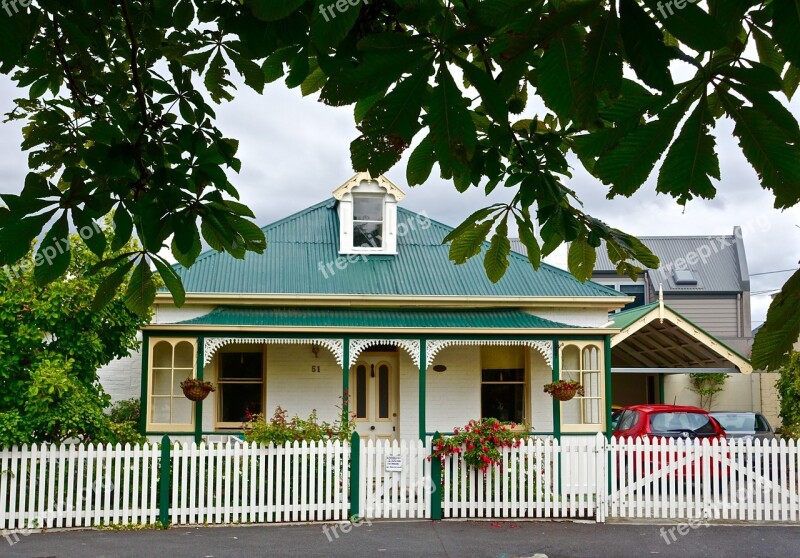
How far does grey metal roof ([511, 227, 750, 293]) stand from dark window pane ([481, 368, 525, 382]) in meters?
13.1

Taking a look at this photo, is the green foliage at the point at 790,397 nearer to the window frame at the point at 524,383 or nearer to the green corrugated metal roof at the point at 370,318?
the window frame at the point at 524,383

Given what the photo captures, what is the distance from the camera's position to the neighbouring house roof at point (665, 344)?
18984mm

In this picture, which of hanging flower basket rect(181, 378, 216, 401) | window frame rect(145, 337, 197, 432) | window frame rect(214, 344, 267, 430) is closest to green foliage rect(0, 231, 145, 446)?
hanging flower basket rect(181, 378, 216, 401)

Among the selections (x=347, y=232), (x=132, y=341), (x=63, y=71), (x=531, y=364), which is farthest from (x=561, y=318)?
(x=63, y=71)

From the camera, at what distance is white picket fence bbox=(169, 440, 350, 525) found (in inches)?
428

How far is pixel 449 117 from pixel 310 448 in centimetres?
1004

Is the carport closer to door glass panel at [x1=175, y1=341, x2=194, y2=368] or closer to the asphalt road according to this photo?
the asphalt road

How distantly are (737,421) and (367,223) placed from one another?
9.75 m

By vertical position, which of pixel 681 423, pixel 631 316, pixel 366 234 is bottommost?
pixel 681 423

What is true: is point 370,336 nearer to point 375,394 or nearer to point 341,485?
point 375,394

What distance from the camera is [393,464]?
11188 mm

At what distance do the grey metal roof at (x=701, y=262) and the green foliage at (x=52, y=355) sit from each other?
20927 millimetres

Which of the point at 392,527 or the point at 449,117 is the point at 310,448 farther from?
the point at 449,117

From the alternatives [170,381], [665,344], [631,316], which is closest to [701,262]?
[665,344]
